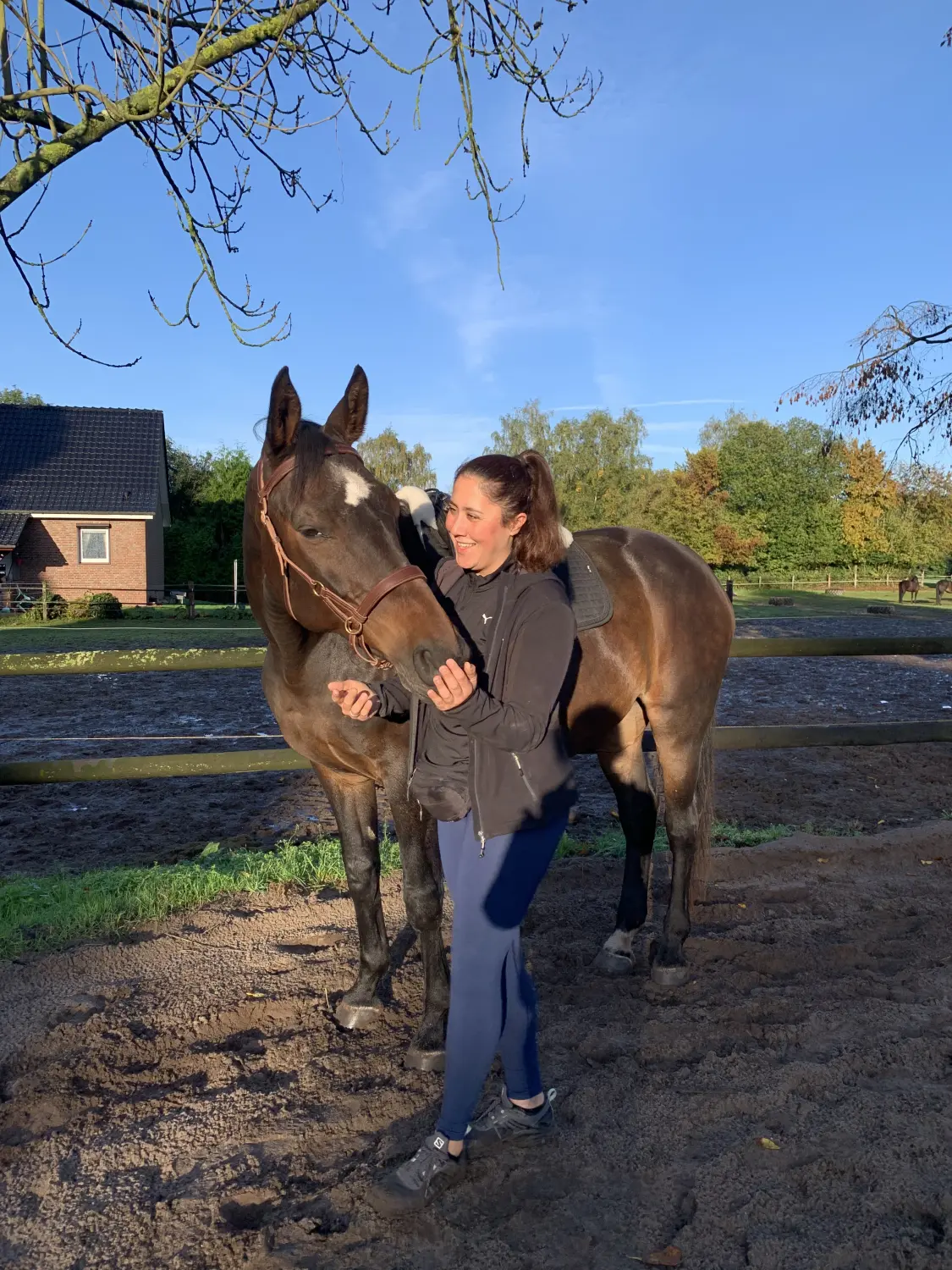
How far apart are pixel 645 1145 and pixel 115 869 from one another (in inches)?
124

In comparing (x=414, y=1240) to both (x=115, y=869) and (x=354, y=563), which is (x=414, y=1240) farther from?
(x=115, y=869)

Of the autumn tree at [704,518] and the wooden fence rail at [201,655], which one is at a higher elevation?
the autumn tree at [704,518]

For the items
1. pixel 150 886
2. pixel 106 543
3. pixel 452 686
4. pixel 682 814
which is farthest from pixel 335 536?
pixel 106 543

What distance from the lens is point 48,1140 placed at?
2357mm

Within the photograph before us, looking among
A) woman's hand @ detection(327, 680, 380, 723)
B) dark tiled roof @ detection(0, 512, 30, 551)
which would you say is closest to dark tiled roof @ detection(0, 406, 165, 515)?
dark tiled roof @ detection(0, 512, 30, 551)

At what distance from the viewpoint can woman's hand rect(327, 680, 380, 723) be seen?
91.8 inches

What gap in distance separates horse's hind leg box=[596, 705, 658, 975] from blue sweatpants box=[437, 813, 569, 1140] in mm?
1696

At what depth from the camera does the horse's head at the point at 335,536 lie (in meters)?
2.21

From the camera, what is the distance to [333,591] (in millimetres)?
2443

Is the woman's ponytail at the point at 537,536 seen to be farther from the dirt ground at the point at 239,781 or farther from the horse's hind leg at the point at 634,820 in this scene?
the dirt ground at the point at 239,781

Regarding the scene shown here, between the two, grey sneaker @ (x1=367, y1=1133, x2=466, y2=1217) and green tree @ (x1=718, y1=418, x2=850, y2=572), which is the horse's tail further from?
green tree @ (x1=718, y1=418, x2=850, y2=572)

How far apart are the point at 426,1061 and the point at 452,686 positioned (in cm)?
153

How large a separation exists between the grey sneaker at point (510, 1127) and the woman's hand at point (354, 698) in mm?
1131

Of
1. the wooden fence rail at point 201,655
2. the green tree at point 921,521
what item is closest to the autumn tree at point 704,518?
the green tree at point 921,521
